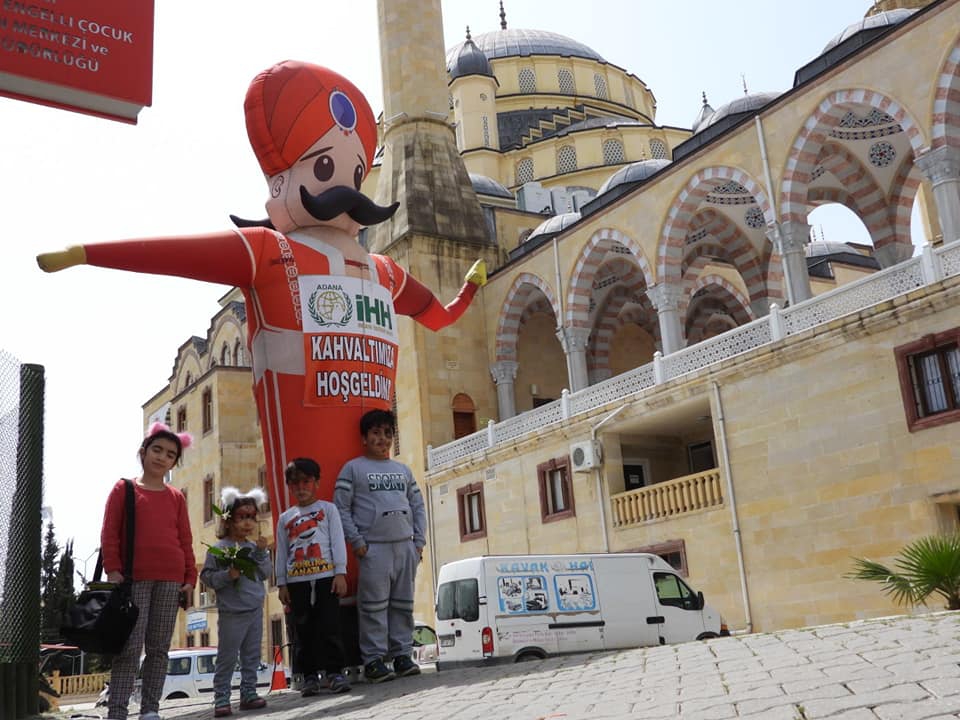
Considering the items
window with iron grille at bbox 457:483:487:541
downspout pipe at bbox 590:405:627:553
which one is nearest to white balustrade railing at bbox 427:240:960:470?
downspout pipe at bbox 590:405:627:553

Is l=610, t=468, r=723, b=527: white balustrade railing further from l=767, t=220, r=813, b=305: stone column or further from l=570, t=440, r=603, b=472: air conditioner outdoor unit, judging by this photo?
l=767, t=220, r=813, b=305: stone column

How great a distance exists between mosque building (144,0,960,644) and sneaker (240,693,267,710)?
32.9 ft

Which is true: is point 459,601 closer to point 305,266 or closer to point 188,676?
point 305,266

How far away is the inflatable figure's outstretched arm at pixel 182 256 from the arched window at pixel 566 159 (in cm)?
3098

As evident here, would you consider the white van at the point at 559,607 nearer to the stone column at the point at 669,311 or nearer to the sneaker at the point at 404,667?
the sneaker at the point at 404,667

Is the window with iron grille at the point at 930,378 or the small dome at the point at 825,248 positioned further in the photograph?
the small dome at the point at 825,248

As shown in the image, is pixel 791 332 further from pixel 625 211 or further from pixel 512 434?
pixel 512 434

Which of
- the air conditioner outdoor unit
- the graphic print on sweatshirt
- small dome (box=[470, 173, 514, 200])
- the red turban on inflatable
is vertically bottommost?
the graphic print on sweatshirt

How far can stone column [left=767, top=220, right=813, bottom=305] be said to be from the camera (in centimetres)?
1711

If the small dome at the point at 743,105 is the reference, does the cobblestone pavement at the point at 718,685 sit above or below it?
below

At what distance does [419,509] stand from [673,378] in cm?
1119

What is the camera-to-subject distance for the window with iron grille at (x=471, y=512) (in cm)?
2184

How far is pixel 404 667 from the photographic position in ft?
23.1

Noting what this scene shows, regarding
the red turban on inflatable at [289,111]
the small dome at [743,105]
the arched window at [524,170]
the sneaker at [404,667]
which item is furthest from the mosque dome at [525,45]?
the sneaker at [404,667]
